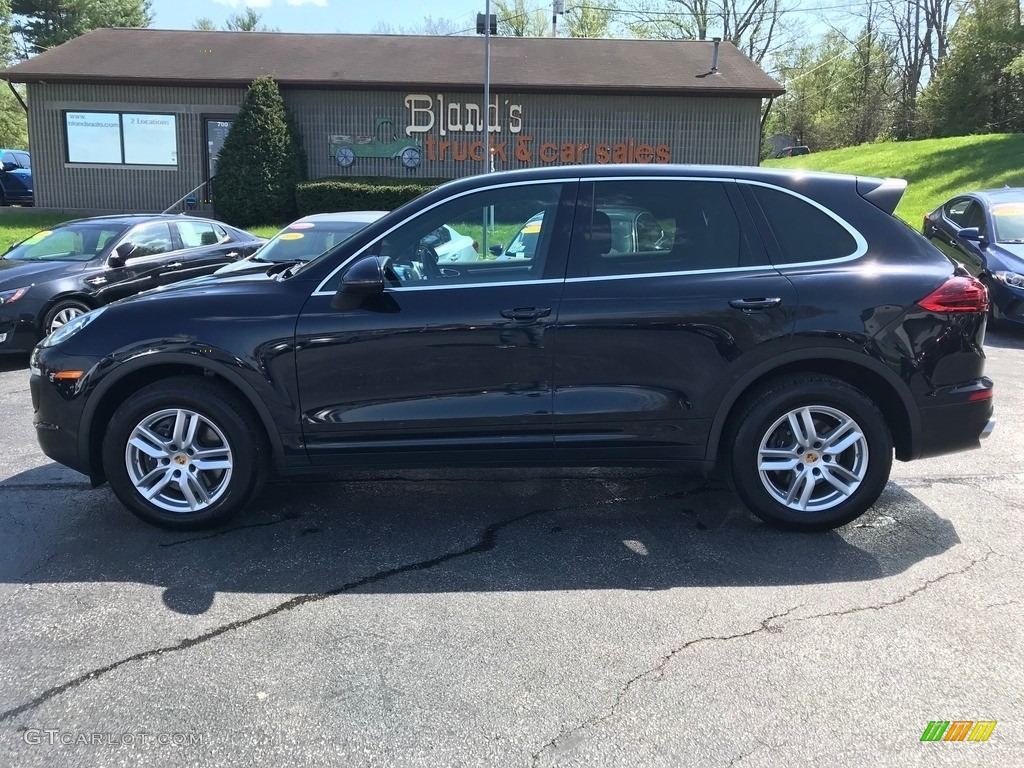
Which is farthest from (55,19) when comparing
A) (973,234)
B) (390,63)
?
(973,234)

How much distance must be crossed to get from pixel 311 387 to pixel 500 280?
1.04m

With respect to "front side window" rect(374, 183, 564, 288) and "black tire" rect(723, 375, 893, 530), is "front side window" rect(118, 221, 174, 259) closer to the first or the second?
"front side window" rect(374, 183, 564, 288)

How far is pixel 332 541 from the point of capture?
410 centimetres

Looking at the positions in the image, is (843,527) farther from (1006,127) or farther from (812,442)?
(1006,127)

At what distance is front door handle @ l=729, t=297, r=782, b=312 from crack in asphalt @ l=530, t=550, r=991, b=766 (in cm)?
137

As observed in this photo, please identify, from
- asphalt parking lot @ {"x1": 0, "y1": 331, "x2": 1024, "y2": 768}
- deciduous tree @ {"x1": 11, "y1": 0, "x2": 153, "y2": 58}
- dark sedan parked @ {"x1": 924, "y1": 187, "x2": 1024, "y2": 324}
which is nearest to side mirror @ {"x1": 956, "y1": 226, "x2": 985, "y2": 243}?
dark sedan parked @ {"x1": 924, "y1": 187, "x2": 1024, "y2": 324}

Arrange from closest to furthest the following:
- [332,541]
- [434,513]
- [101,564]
→ [101,564] < [332,541] < [434,513]

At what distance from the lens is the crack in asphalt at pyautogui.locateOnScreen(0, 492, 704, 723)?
2859 mm

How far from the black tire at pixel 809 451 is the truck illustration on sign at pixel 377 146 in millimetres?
18832

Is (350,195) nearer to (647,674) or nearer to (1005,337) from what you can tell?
(1005,337)

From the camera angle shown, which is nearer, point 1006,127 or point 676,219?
point 676,219

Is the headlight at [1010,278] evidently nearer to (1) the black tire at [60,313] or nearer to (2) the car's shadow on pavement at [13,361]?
(1) the black tire at [60,313]

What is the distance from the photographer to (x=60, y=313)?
8.31 meters

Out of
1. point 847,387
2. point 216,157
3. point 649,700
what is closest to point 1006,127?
point 216,157
